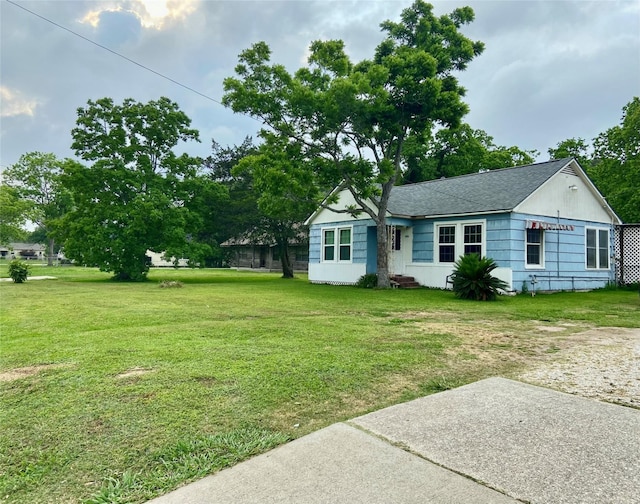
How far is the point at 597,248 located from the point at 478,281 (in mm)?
8138

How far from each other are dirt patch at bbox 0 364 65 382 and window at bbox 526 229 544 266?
14043 millimetres

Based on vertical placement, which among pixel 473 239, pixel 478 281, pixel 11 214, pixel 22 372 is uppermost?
pixel 11 214

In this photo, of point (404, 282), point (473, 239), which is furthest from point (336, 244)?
point (473, 239)

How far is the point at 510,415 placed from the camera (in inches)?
116

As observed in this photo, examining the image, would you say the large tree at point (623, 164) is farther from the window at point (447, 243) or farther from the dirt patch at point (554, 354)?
the dirt patch at point (554, 354)

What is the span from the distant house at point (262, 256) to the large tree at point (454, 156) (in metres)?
11.2

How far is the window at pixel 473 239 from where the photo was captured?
14367mm

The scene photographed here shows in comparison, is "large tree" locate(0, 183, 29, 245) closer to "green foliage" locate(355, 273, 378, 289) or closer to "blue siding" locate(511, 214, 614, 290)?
"green foliage" locate(355, 273, 378, 289)

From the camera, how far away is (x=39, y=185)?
4244cm

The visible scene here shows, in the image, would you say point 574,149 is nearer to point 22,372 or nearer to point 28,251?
point 22,372

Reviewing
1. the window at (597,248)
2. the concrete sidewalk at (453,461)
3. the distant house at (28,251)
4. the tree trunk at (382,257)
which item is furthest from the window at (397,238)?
the distant house at (28,251)

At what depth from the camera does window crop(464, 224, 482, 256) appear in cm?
1437

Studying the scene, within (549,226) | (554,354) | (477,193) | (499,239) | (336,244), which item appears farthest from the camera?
(336,244)

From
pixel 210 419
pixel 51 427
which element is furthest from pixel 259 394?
pixel 51 427
